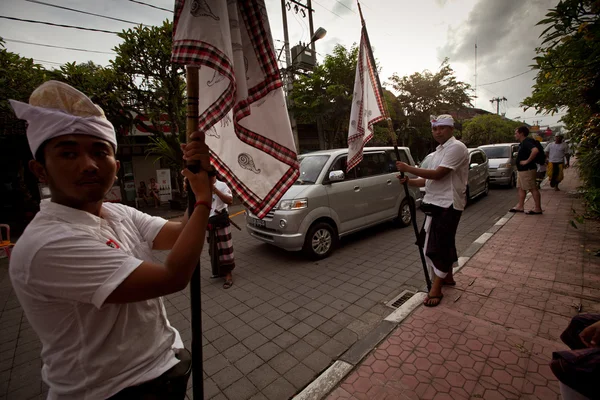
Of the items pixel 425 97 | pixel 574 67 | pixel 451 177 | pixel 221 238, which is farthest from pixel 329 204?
pixel 425 97

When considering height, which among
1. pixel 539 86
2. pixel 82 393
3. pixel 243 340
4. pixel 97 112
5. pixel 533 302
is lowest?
pixel 243 340

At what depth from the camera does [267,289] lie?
4289 mm

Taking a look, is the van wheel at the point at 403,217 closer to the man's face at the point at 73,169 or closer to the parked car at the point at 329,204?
the parked car at the point at 329,204

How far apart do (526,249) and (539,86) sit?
3.23m

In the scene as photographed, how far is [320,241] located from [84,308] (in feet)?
14.5

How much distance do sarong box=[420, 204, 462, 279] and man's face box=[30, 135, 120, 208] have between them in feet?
11.4

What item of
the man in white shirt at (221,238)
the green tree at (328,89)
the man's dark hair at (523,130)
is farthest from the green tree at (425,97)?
the man in white shirt at (221,238)

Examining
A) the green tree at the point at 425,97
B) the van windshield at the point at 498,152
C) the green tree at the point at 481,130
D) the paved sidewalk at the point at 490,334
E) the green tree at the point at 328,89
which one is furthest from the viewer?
the green tree at the point at 481,130

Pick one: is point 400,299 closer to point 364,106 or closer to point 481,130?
point 364,106

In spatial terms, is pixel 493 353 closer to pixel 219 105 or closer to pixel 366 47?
pixel 219 105

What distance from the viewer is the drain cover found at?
11.9 feet

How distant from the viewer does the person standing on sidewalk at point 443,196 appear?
3.31 metres

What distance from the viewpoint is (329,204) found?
5348 millimetres

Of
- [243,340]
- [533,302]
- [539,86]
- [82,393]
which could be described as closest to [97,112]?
[82,393]
